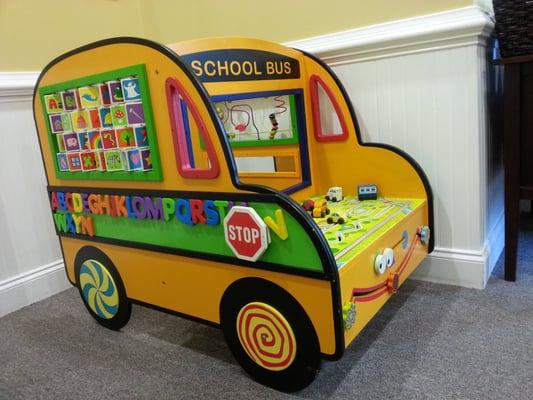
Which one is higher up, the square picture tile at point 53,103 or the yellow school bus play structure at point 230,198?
the square picture tile at point 53,103

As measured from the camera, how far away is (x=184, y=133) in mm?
1007

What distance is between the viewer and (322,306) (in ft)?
2.79

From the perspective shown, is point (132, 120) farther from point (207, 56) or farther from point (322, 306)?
point (322, 306)

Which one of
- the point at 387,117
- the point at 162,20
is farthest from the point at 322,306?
the point at 162,20

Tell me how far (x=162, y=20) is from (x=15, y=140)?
0.73 meters

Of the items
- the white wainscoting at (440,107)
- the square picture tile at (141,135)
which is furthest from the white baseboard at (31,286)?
the white wainscoting at (440,107)

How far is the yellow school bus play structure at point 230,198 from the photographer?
0.89m

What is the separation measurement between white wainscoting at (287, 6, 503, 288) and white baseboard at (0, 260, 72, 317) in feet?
3.80

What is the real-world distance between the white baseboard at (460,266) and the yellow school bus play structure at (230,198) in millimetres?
130

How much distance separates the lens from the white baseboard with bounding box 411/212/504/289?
52.4 inches

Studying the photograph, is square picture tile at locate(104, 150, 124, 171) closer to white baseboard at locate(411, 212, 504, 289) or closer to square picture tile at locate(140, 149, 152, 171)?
square picture tile at locate(140, 149, 152, 171)

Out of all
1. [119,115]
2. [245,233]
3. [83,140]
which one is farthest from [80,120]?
[245,233]

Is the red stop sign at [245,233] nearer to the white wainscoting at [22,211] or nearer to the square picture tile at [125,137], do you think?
the square picture tile at [125,137]

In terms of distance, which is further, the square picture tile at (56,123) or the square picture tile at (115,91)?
the square picture tile at (56,123)
